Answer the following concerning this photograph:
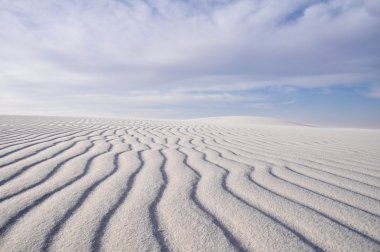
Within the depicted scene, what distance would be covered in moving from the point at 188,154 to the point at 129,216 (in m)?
1.75

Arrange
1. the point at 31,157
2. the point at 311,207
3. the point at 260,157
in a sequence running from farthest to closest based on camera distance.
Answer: the point at 260,157
the point at 31,157
the point at 311,207

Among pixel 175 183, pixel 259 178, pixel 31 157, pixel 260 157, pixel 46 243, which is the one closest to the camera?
pixel 46 243

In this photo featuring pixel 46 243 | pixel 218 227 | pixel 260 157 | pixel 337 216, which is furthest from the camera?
pixel 260 157

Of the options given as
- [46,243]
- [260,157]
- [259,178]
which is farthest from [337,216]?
[260,157]

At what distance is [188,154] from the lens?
3127 millimetres

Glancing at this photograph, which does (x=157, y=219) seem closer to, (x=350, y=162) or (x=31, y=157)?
(x=31, y=157)

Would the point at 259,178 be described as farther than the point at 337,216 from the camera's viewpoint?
Yes

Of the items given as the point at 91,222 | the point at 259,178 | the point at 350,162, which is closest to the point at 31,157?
the point at 91,222

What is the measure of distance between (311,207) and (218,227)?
22.0 inches

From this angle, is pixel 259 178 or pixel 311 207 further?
pixel 259 178

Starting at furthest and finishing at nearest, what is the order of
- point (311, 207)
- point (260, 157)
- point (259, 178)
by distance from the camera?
point (260, 157) < point (259, 178) < point (311, 207)

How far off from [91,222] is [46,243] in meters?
0.21

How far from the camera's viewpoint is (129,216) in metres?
1.40

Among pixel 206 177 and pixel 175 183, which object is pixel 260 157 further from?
pixel 175 183
